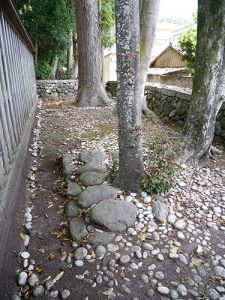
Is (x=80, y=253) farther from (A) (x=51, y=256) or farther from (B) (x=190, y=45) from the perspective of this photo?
(B) (x=190, y=45)

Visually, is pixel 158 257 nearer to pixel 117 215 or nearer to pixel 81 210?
pixel 117 215

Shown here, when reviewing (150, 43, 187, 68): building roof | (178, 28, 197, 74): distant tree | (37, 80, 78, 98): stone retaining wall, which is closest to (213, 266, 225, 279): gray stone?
(37, 80, 78, 98): stone retaining wall

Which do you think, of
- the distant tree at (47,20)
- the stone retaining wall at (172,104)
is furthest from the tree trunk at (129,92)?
the distant tree at (47,20)

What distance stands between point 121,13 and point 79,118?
435 cm

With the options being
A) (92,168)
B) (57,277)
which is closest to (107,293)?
(57,277)

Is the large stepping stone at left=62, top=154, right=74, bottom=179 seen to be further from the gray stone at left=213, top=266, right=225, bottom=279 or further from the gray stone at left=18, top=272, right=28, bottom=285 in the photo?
the gray stone at left=213, top=266, right=225, bottom=279

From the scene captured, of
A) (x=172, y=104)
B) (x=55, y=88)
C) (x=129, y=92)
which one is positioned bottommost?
(x=172, y=104)

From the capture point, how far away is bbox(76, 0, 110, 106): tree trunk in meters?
7.55

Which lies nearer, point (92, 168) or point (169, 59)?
point (92, 168)

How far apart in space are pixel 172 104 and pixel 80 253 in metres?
5.18

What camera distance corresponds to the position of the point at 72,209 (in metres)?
2.75

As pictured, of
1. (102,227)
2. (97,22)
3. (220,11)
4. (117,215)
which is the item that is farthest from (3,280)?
(97,22)

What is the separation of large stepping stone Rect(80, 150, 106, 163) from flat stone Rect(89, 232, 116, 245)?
5.06 feet

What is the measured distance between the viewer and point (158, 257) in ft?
7.23
